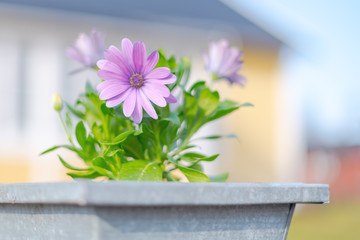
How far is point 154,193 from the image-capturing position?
821 millimetres

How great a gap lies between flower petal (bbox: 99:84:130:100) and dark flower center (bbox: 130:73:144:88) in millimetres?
15

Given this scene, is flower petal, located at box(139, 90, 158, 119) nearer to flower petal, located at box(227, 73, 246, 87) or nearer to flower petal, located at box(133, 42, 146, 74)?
flower petal, located at box(133, 42, 146, 74)

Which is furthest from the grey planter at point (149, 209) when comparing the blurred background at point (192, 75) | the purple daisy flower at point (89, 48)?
the blurred background at point (192, 75)

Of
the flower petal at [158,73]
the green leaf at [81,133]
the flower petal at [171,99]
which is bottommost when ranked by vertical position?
the green leaf at [81,133]

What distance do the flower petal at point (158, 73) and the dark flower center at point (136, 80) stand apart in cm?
1

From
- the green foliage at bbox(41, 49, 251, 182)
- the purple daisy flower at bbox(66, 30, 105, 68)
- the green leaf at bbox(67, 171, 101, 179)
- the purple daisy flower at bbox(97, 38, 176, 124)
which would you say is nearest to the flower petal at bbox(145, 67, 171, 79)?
the purple daisy flower at bbox(97, 38, 176, 124)

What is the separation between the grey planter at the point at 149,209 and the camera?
2.65 ft

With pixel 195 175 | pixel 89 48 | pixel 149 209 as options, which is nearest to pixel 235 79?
pixel 89 48

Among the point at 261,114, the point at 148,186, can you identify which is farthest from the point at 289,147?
the point at 148,186

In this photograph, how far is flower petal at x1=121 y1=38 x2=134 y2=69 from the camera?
3.58 ft

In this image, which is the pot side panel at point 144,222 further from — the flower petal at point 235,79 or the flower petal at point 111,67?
the flower petal at point 235,79

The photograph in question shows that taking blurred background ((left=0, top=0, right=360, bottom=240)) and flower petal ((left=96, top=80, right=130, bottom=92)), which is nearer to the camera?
flower petal ((left=96, top=80, right=130, bottom=92))

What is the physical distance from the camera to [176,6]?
8.62 m

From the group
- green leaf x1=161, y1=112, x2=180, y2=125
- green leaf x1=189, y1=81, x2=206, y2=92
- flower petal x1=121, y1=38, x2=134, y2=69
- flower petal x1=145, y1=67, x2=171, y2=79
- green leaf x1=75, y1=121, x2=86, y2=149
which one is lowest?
green leaf x1=75, y1=121, x2=86, y2=149
